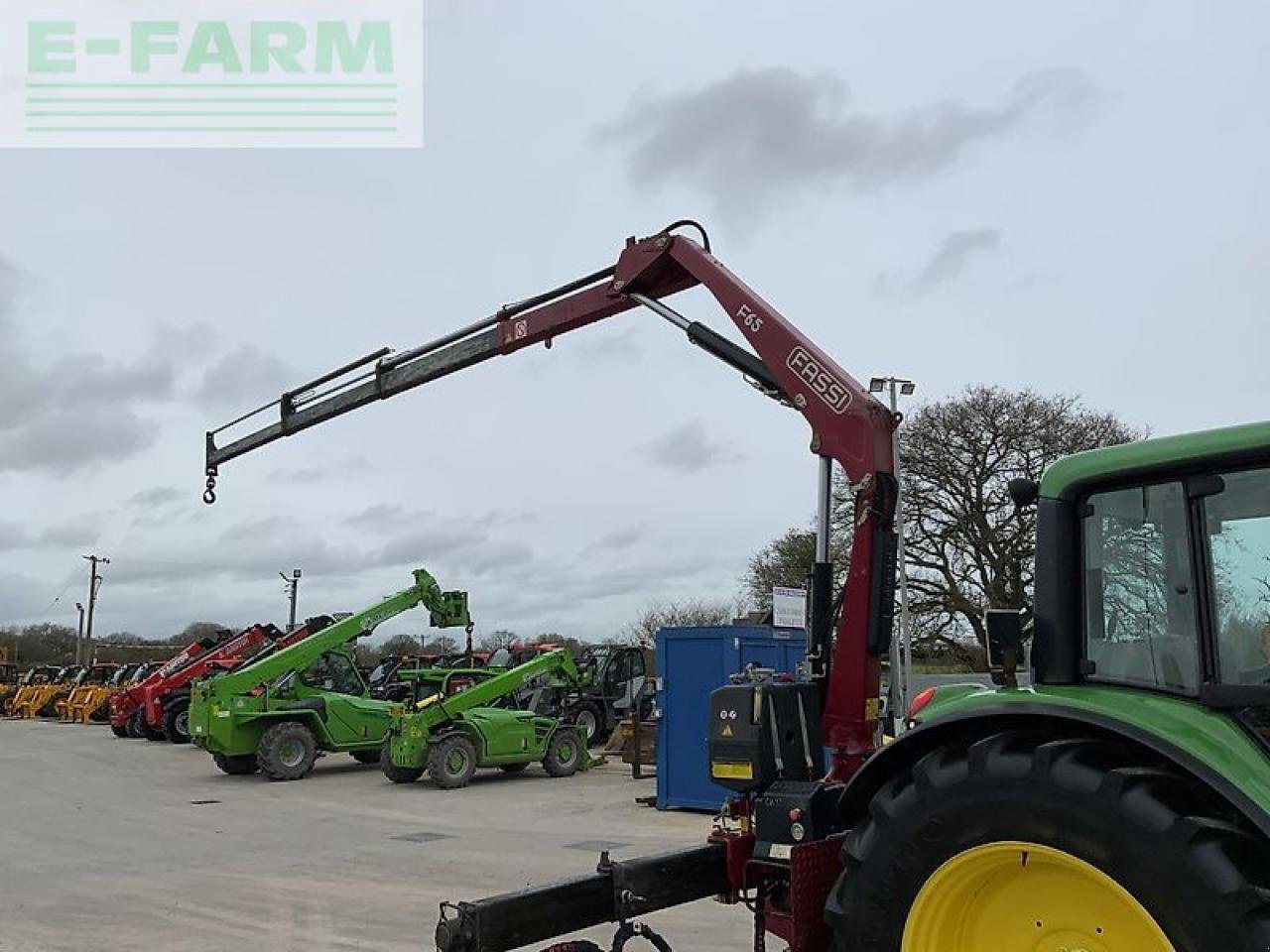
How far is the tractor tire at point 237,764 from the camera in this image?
59.1 ft

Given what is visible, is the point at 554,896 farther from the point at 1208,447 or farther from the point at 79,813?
the point at 79,813

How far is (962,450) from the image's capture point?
1099 inches

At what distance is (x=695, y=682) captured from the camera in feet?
43.5

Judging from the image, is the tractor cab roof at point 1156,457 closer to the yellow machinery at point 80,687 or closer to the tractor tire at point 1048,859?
the tractor tire at point 1048,859

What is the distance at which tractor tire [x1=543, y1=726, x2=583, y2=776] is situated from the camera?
17.4 m

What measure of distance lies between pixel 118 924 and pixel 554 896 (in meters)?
4.66

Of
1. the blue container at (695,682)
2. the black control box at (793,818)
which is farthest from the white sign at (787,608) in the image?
the black control box at (793,818)

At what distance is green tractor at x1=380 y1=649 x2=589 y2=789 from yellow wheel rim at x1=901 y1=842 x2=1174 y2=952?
42.3 ft

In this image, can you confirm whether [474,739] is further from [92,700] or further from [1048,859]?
[92,700]

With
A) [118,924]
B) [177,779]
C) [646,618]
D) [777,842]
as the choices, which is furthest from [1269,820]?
[646,618]

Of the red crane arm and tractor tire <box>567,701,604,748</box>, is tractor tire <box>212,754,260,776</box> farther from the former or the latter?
the red crane arm

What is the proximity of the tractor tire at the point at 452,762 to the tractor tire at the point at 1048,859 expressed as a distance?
495 inches

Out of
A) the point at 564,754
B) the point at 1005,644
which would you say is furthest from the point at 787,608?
the point at 1005,644

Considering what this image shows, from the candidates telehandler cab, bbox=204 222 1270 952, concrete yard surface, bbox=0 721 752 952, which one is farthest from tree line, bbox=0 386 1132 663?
telehandler cab, bbox=204 222 1270 952
